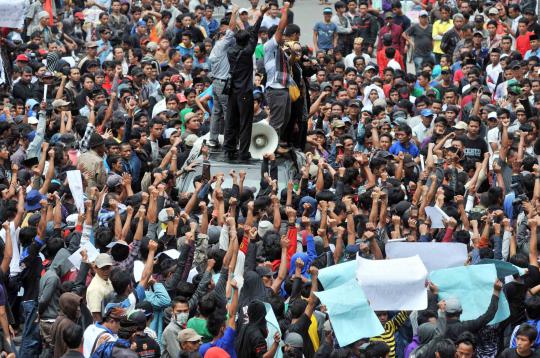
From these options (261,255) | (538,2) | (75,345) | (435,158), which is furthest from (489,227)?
(538,2)

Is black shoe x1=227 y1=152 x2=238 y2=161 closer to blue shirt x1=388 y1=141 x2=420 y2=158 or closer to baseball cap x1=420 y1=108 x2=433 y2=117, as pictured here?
blue shirt x1=388 y1=141 x2=420 y2=158

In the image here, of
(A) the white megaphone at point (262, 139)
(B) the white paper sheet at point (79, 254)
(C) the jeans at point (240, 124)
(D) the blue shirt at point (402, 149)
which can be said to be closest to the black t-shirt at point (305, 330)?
(B) the white paper sheet at point (79, 254)

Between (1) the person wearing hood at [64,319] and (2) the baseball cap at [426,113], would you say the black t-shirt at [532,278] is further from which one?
(2) the baseball cap at [426,113]

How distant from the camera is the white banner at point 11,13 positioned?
25.2m

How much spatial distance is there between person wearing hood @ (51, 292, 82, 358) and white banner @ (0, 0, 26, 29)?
13087 mm

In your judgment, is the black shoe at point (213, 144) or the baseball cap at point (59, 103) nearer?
the black shoe at point (213, 144)

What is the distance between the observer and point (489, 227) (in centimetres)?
1586

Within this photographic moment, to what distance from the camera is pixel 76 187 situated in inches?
673

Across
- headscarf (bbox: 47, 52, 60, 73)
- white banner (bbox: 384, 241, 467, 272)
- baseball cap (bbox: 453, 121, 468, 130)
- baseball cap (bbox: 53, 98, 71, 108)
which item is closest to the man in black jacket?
headscarf (bbox: 47, 52, 60, 73)

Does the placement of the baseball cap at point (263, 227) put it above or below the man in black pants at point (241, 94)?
below

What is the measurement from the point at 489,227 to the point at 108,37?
13.0 m

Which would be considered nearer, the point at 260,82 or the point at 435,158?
the point at 435,158

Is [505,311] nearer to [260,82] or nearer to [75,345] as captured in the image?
[75,345]

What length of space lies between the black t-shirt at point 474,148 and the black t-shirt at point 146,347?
27.9 ft
